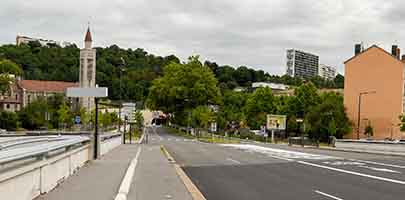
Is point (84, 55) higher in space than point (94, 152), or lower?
higher

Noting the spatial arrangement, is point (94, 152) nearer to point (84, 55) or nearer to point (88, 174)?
point (88, 174)

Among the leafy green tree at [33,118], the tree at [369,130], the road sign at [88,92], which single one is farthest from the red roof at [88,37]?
the road sign at [88,92]

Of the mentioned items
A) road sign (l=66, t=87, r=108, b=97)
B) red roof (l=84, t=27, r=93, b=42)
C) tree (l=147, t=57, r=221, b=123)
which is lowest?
road sign (l=66, t=87, r=108, b=97)

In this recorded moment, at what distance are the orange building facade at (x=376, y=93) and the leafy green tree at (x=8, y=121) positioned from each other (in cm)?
5720

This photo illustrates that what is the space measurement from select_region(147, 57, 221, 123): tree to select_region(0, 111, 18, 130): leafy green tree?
2897cm

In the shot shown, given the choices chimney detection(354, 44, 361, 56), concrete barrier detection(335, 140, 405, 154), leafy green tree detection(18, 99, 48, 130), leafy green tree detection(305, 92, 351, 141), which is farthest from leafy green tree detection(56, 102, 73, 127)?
concrete barrier detection(335, 140, 405, 154)

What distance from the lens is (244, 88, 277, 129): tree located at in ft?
374

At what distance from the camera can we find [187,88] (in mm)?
116312

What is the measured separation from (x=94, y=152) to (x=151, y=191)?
12.9 m

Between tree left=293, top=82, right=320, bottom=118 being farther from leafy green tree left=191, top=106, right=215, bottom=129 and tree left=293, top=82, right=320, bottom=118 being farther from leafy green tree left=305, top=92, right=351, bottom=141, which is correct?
leafy green tree left=191, top=106, right=215, bottom=129

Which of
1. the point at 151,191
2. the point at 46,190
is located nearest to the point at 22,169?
the point at 46,190

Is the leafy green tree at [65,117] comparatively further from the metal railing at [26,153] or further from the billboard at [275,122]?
the metal railing at [26,153]

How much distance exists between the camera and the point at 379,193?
1642 cm

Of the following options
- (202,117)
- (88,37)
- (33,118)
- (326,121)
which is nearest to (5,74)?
(33,118)
